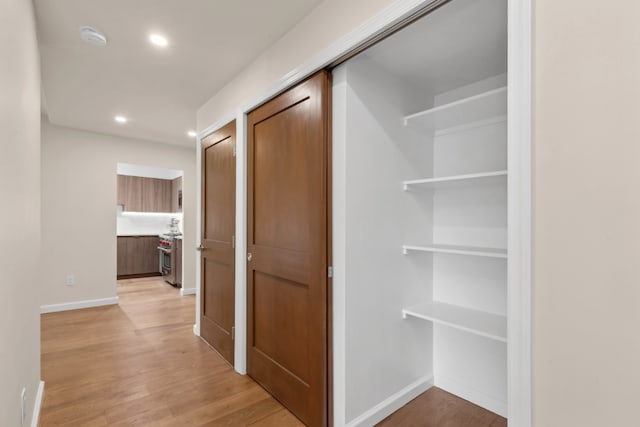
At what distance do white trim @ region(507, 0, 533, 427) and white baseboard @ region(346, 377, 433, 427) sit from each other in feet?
3.20

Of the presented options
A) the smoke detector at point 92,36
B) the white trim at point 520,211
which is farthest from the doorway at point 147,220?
the white trim at point 520,211

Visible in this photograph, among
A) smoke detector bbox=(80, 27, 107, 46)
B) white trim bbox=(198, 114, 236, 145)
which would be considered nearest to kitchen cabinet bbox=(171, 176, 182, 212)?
white trim bbox=(198, 114, 236, 145)

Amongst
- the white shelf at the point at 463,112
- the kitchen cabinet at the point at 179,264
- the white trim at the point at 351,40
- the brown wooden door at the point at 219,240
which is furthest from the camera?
the kitchen cabinet at the point at 179,264

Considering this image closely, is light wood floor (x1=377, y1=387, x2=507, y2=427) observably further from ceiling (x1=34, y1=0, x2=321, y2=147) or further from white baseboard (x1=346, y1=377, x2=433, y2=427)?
ceiling (x1=34, y1=0, x2=321, y2=147)

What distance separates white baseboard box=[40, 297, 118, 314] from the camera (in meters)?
4.04

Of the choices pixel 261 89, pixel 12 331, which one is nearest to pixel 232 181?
pixel 261 89

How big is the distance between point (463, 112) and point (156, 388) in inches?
111

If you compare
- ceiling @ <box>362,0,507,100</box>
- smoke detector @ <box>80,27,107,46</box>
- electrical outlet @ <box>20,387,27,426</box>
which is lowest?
electrical outlet @ <box>20,387,27,426</box>

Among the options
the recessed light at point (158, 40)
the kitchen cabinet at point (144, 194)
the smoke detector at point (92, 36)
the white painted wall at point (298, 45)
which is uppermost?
the recessed light at point (158, 40)

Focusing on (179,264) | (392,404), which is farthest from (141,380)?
(179,264)

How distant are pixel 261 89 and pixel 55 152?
3.60 metres

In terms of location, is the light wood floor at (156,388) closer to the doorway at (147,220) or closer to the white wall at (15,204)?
the white wall at (15,204)

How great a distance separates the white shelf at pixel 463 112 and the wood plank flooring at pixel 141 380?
6.81 feet

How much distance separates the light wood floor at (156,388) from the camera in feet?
6.33
